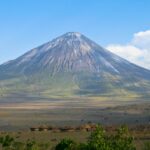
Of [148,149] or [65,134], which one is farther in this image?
[65,134]

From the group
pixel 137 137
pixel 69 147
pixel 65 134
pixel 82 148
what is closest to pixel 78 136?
pixel 65 134

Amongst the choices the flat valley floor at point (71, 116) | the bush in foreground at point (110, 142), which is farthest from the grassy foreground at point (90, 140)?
the flat valley floor at point (71, 116)

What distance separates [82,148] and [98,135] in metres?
2.00

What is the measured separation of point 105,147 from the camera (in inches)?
757

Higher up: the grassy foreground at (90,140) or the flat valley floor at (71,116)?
the flat valley floor at (71,116)

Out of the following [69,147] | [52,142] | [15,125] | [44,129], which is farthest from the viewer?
[15,125]

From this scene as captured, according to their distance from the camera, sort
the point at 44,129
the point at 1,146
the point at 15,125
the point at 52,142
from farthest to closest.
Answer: the point at 15,125 < the point at 44,129 < the point at 52,142 < the point at 1,146

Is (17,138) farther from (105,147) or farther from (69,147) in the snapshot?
(105,147)

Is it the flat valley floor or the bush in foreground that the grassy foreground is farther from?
the flat valley floor

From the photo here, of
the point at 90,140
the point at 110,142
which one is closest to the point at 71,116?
the point at 90,140

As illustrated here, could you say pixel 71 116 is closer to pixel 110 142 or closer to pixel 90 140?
pixel 90 140

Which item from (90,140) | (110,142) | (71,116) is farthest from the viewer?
(71,116)

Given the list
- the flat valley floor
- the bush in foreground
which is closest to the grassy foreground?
the bush in foreground

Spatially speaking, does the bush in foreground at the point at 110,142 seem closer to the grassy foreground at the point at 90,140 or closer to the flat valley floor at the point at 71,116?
the grassy foreground at the point at 90,140
